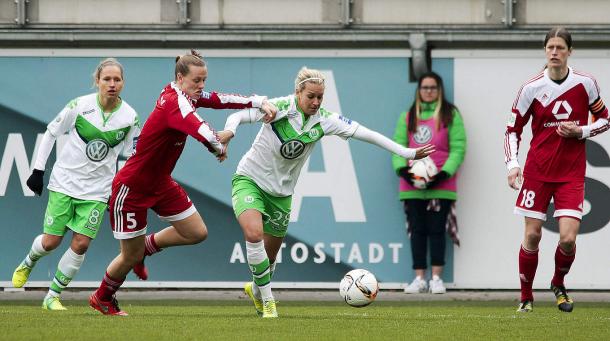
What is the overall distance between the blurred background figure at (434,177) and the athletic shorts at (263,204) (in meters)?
4.37

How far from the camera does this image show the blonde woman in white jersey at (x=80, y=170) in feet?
41.5

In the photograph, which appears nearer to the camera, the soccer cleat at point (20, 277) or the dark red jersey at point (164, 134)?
the dark red jersey at point (164, 134)

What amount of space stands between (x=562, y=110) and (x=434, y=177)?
3940 millimetres

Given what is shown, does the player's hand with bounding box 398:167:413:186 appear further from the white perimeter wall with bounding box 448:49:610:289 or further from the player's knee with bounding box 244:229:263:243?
the player's knee with bounding box 244:229:263:243

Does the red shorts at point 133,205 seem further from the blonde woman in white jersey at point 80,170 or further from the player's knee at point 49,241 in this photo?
the player's knee at point 49,241

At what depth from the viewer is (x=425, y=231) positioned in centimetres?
1609

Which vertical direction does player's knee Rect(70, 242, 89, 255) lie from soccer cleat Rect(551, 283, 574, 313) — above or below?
above

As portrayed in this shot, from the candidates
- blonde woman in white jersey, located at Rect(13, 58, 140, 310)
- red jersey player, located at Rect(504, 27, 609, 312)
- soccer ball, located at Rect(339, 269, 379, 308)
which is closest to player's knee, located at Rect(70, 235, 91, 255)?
blonde woman in white jersey, located at Rect(13, 58, 140, 310)

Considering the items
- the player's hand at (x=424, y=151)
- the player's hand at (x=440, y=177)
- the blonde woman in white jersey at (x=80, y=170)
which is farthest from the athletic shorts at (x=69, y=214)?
the player's hand at (x=440, y=177)

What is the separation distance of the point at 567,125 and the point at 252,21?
22.0 feet

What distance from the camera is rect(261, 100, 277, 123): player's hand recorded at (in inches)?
436

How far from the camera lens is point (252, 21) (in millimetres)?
17750

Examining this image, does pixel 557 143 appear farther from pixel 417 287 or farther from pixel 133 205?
pixel 417 287

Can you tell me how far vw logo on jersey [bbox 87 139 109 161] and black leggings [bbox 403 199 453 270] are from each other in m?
4.51
